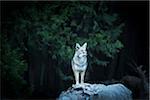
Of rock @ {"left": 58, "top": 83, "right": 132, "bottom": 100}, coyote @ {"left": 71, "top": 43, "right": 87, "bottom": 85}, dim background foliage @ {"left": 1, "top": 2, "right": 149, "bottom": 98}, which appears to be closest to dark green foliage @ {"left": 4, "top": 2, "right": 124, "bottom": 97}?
dim background foliage @ {"left": 1, "top": 2, "right": 149, "bottom": 98}

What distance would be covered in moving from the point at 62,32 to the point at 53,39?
14 centimetres

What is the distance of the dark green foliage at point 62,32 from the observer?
4656 mm

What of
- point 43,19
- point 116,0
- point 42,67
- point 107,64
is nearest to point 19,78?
point 42,67

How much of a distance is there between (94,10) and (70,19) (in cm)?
31

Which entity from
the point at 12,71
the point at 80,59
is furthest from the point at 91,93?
the point at 12,71

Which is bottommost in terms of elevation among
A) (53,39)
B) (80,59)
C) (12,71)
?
(12,71)

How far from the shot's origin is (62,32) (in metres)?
4.67

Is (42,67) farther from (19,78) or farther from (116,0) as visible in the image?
(116,0)

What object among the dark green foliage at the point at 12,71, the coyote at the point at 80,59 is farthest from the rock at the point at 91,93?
the dark green foliage at the point at 12,71

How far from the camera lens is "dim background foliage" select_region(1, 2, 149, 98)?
4.67 meters

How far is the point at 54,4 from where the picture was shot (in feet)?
15.5

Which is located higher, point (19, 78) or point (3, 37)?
point (3, 37)

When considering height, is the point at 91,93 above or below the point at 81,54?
below

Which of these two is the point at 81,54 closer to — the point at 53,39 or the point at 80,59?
the point at 80,59
